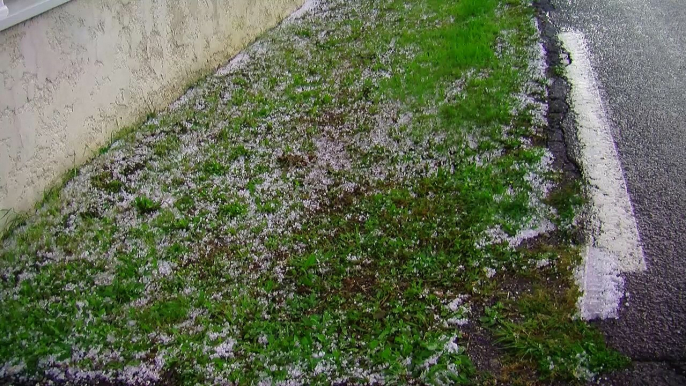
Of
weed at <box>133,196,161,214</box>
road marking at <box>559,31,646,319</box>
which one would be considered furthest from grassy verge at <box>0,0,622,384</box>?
road marking at <box>559,31,646,319</box>

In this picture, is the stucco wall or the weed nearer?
the stucco wall

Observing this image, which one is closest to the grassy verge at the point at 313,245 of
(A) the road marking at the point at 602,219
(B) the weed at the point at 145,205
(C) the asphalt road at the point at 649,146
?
(B) the weed at the point at 145,205

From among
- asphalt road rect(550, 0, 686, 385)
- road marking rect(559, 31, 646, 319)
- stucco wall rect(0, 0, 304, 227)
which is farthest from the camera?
stucco wall rect(0, 0, 304, 227)

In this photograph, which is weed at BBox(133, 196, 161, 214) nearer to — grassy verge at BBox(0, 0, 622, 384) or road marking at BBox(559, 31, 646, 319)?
grassy verge at BBox(0, 0, 622, 384)

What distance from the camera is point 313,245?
328 cm

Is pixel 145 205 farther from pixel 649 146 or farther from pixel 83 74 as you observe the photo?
pixel 649 146

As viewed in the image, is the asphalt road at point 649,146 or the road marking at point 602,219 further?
the road marking at point 602,219

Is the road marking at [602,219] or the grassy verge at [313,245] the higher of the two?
the grassy verge at [313,245]

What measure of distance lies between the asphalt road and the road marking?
0.19ft

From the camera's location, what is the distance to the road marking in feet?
9.32

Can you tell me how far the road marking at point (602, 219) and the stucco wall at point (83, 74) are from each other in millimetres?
3223

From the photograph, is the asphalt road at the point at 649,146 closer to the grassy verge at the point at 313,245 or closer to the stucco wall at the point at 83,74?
the grassy verge at the point at 313,245

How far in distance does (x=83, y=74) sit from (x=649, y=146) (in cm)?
387

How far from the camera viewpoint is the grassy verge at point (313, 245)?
263 cm
